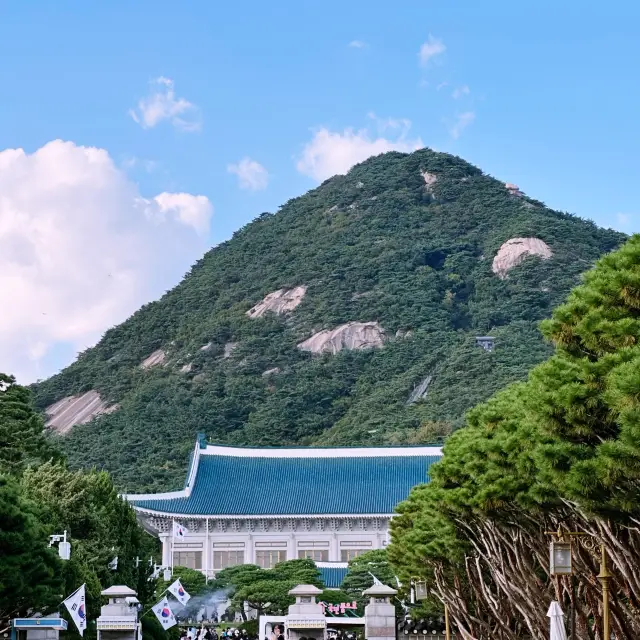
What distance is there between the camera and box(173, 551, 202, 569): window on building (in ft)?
241

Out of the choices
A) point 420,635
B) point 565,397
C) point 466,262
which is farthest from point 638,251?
point 466,262

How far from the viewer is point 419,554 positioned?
34.9 m

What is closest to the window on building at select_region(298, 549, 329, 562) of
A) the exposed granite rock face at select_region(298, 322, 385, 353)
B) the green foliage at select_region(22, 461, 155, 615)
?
the green foliage at select_region(22, 461, 155, 615)

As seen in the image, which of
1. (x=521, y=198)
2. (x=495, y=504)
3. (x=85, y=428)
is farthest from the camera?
(x=521, y=198)

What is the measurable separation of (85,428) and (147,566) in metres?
71.0

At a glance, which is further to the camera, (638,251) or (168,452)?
(168,452)

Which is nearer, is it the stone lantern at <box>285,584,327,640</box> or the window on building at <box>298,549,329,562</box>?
the stone lantern at <box>285,584,327,640</box>

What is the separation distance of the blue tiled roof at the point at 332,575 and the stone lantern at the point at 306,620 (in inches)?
943

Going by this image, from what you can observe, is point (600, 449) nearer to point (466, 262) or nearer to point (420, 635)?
point (420, 635)

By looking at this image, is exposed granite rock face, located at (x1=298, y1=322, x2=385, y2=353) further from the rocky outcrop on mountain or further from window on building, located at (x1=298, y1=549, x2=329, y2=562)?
window on building, located at (x1=298, y1=549, x2=329, y2=562)

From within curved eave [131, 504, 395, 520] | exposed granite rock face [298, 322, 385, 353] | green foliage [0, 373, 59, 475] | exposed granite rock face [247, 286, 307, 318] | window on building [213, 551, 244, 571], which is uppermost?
exposed granite rock face [247, 286, 307, 318]

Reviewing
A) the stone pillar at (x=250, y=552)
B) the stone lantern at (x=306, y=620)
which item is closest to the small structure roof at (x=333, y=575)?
the stone pillar at (x=250, y=552)

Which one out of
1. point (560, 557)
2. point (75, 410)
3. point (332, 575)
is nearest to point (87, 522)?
point (560, 557)

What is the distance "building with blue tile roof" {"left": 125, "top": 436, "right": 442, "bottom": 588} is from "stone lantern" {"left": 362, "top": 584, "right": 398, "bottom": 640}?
29.6m
